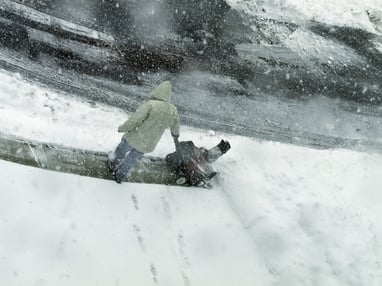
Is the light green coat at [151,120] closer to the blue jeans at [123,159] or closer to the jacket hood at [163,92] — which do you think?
the jacket hood at [163,92]

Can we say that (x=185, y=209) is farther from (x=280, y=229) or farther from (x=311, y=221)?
(x=311, y=221)

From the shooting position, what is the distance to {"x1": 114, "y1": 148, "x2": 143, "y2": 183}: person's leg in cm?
688

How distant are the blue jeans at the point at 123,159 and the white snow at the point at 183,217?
19cm

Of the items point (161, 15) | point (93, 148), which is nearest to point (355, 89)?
point (161, 15)

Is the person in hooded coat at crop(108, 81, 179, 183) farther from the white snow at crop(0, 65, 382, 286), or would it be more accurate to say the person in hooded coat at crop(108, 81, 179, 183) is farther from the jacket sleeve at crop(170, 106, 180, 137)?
the white snow at crop(0, 65, 382, 286)

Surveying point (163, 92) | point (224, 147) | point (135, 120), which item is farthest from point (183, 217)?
point (163, 92)

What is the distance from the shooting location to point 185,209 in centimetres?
727

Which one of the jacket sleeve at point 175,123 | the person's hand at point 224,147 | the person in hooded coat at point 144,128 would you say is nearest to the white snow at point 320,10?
the person's hand at point 224,147

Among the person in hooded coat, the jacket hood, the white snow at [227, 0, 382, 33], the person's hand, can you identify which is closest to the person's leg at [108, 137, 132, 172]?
the person in hooded coat

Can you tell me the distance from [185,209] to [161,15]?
488 centimetres

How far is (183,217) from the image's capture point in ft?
23.5

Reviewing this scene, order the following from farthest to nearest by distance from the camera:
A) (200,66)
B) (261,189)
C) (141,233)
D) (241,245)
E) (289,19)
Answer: (289,19), (200,66), (261,189), (241,245), (141,233)

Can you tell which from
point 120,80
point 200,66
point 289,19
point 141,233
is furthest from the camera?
point 289,19

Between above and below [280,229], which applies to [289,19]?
above
